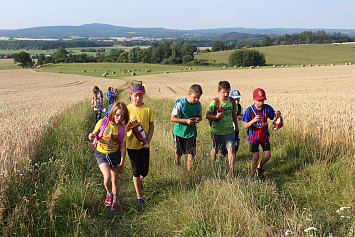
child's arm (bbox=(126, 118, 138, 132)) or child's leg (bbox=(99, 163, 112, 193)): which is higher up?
child's arm (bbox=(126, 118, 138, 132))

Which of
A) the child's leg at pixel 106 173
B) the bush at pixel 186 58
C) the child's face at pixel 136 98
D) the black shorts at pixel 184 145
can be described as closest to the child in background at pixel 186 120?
the black shorts at pixel 184 145

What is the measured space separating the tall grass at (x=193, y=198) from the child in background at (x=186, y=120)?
26 centimetres

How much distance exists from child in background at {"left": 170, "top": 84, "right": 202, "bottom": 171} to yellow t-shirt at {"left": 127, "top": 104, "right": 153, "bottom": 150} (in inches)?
Result: 26.5

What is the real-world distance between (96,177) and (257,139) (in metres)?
3.10

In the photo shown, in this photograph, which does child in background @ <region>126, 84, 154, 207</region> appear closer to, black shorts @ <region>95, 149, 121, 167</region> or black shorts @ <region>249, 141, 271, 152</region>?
black shorts @ <region>95, 149, 121, 167</region>

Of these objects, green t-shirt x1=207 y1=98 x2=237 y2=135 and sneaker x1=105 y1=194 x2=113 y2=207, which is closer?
sneaker x1=105 y1=194 x2=113 y2=207

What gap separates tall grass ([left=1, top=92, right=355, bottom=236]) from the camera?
126 inches

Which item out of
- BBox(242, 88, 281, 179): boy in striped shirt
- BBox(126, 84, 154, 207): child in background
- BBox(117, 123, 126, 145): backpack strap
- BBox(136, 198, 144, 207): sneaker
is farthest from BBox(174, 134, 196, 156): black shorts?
BBox(117, 123, 126, 145): backpack strap

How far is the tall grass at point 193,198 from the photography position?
3.19 m

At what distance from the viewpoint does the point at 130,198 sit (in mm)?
4715

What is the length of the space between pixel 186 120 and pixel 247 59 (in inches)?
3264

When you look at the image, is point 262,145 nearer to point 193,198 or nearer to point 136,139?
point 193,198

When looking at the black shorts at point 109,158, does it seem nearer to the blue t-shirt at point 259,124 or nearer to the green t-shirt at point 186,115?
the green t-shirt at point 186,115

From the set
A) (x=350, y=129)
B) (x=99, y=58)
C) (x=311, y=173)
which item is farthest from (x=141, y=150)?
(x=99, y=58)
